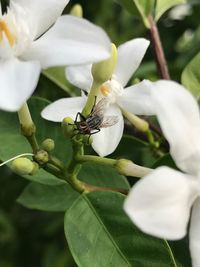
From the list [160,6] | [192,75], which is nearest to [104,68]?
[192,75]

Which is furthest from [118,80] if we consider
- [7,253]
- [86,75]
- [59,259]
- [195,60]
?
[7,253]

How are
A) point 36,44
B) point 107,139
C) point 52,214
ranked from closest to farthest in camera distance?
1. point 36,44
2. point 107,139
3. point 52,214

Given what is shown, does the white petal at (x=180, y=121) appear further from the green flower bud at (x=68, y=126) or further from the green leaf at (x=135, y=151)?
the green leaf at (x=135, y=151)

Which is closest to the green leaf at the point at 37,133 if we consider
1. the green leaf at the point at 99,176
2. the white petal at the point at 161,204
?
the green leaf at the point at 99,176

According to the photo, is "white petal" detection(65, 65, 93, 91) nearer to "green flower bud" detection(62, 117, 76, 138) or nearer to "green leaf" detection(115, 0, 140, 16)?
"green flower bud" detection(62, 117, 76, 138)

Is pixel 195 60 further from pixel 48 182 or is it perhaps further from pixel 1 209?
pixel 1 209

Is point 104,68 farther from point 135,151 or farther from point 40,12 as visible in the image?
point 135,151
